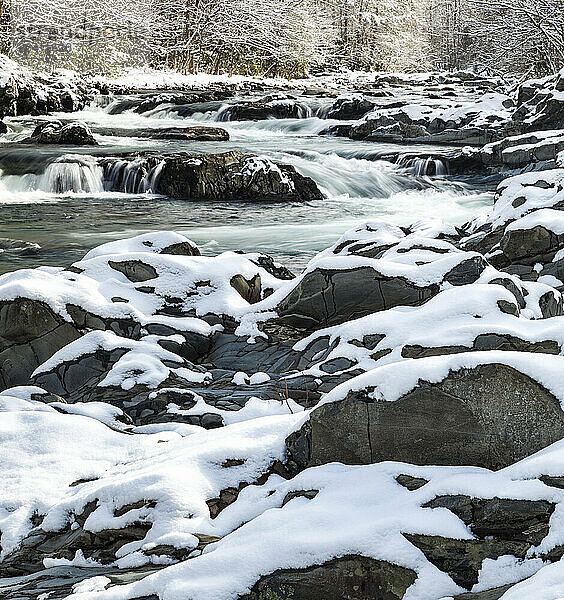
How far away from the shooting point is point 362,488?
260cm

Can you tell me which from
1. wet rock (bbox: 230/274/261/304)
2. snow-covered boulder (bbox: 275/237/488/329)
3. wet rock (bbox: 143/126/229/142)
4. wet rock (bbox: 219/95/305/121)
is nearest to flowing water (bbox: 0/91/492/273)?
wet rock (bbox: 143/126/229/142)

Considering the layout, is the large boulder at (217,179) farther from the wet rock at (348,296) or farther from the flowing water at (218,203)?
the wet rock at (348,296)

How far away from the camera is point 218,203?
43.2 ft

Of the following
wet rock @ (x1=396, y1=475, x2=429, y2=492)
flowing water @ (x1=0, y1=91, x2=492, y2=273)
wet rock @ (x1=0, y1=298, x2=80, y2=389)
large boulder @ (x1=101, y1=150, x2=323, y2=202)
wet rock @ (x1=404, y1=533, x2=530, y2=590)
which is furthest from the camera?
large boulder @ (x1=101, y1=150, x2=323, y2=202)

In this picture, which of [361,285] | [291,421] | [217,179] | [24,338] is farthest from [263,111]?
[291,421]

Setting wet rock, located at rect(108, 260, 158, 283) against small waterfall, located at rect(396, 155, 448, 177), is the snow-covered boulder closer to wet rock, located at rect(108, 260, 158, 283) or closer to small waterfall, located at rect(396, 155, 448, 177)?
wet rock, located at rect(108, 260, 158, 283)

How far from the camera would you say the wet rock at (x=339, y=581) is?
2131 mm

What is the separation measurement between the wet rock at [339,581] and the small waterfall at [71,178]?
12145 mm

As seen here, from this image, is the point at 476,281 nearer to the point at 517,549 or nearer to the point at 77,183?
the point at 517,549

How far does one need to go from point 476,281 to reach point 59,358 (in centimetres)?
292

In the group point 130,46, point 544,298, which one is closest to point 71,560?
point 544,298

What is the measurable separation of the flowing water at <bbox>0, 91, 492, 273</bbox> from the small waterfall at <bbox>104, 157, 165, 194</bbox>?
0.8 inches

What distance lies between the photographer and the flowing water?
1048 cm

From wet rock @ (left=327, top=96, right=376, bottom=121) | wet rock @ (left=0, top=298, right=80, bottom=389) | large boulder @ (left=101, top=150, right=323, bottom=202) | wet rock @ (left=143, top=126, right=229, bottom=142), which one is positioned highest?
wet rock @ (left=327, top=96, right=376, bottom=121)
